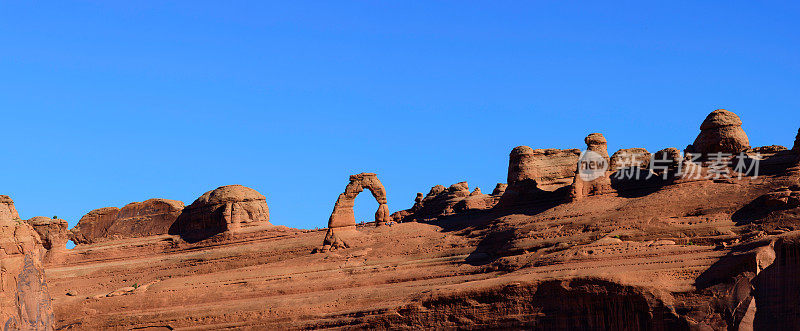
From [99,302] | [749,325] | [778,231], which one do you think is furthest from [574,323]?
[99,302]

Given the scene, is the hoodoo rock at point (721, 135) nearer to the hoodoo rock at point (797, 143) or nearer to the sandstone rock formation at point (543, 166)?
the hoodoo rock at point (797, 143)

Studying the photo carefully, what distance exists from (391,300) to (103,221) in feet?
86.4

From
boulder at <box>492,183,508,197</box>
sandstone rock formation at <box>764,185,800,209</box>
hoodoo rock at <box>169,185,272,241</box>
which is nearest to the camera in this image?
sandstone rock formation at <box>764,185,800,209</box>

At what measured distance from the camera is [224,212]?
5544 cm

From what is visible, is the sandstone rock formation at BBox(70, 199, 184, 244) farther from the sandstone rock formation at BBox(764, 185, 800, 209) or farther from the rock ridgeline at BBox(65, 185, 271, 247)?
the sandstone rock formation at BBox(764, 185, 800, 209)

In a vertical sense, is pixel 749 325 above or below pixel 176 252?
below

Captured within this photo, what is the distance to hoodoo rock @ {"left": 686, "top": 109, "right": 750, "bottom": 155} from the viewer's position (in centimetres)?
4638

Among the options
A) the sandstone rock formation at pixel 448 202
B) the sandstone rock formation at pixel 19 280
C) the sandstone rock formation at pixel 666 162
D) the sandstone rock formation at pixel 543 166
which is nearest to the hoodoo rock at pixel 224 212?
the sandstone rock formation at pixel 448 202

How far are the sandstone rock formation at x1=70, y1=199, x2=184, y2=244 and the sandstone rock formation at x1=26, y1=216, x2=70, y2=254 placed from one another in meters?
2.64

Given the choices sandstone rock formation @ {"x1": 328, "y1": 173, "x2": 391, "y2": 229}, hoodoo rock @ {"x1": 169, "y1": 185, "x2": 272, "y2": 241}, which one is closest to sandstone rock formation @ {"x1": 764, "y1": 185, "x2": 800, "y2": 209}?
sandstone rock formation @ {"x1": 328, "y1": 173, "x2": 391, "y2": 229}

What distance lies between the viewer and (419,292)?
4003cm

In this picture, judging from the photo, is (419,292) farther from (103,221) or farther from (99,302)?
(103,221)

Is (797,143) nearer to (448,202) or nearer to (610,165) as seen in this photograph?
(610,165)

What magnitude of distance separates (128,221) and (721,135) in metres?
32.6
